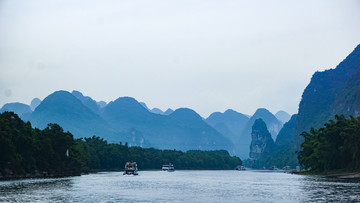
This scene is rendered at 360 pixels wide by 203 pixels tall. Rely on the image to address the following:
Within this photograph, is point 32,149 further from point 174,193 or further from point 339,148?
point 339,148

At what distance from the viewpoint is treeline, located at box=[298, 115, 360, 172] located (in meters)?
127

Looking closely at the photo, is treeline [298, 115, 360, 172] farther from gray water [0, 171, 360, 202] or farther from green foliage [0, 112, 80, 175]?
green foliage [0, 112, 80, 175]

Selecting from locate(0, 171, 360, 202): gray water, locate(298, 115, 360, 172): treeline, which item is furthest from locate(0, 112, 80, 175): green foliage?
locate(298, 115, 360, 172): treeline

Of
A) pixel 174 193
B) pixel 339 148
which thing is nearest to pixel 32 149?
pixel 174 193

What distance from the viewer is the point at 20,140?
423 ft

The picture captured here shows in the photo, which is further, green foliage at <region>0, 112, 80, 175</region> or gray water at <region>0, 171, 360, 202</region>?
green foliage at <region>0, 112, 80, 175</region>

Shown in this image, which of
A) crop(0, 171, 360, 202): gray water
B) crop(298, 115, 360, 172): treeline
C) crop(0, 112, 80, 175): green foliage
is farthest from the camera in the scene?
crop(298, 115, 360, 172): treeline

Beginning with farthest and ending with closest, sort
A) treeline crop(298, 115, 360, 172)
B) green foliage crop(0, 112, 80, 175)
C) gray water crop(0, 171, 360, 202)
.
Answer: treeline crop(298, 115, 360, 172)
green foliage crop(0, 112, 80, 175)
gray water crop(0, 171, 360, 202)

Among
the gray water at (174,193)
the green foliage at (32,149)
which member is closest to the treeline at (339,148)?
the gray water at (174,193)

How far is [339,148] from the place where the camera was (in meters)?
136

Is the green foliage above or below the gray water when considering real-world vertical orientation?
above

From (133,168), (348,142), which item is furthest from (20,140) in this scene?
(348,142)

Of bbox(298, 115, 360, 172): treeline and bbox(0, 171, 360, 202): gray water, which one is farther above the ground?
bbox(298, 115, 360, 172): treeline

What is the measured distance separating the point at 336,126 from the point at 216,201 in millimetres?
93330
